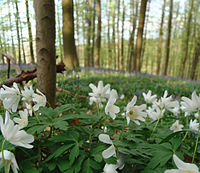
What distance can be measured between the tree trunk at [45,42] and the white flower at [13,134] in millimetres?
1298

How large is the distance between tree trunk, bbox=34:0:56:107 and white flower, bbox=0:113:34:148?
1.30m

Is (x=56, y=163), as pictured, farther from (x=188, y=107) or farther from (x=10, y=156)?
(x=188, y=107)

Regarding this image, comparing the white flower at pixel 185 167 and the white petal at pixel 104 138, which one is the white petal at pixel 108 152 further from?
the white flower at pixel 185 167

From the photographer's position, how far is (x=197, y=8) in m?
19.8

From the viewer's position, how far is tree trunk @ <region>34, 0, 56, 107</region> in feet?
6.24

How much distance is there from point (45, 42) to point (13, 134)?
146 cm

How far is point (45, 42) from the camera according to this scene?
195 centimetres

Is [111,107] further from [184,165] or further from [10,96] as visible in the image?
[10,96]

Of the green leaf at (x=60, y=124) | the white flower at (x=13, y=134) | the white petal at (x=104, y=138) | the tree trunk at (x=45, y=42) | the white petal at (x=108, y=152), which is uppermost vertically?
the tree trunk at (x=45, y=42)

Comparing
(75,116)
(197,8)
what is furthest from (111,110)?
(197,8)

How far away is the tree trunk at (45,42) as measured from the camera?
1.90m

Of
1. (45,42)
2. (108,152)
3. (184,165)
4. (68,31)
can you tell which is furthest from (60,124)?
(68,31)

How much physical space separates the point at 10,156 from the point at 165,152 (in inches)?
30.6

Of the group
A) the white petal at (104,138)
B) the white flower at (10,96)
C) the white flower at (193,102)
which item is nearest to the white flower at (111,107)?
the white petal at (104,138)
